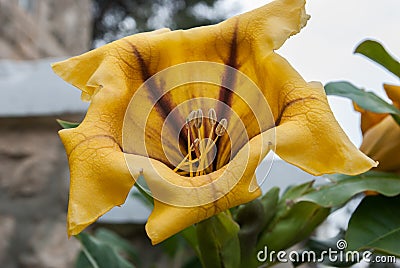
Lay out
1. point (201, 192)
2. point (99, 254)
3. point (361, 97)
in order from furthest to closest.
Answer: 1. point (99, 254)
2. point (361, 97)
3. point (201, 192)

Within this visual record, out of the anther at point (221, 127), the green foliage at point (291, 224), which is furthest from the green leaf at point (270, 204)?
the anther at point (221, 127)

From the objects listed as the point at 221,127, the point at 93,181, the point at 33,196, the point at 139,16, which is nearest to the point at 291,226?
the point at 221,127

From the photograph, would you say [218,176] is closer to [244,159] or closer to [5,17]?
[244,159]

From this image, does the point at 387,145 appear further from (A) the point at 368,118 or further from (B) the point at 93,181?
(B) the point at 93,181

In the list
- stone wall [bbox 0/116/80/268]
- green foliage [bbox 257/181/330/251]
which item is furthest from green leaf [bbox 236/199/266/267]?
stone wall [bbox 0/116/80/268]

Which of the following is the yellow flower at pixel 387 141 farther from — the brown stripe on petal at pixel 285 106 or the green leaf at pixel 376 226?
the brown stripe on petal at pixel 285 106

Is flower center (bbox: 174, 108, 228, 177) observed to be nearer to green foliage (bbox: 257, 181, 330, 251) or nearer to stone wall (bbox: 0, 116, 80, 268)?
green foliage (bbox: 257, 181, 330, 251)
